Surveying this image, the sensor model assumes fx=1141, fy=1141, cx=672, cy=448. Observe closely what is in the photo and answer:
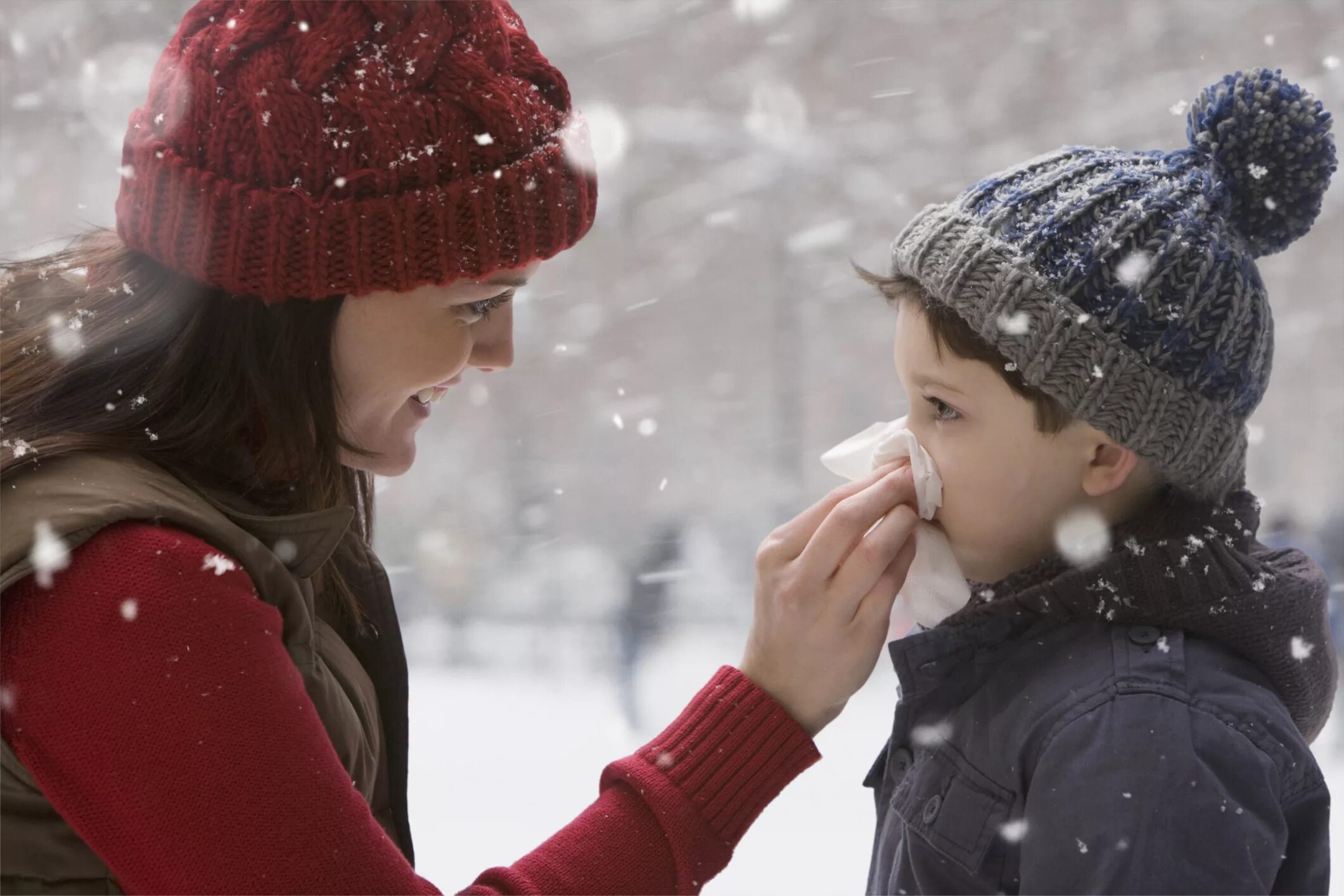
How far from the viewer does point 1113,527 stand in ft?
4.52

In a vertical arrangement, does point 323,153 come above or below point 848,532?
above

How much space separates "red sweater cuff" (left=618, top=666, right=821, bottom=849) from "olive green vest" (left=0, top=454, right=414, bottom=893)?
0.32 m

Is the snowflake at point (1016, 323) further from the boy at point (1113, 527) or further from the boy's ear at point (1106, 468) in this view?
the boy's ear at point (1106, 468)

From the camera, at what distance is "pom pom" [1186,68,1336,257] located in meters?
1.29

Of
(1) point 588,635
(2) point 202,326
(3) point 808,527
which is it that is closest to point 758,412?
(1) point 588,635

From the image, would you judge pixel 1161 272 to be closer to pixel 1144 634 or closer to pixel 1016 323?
pixel 1016 323

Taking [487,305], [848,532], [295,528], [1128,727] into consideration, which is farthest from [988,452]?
[295,528]

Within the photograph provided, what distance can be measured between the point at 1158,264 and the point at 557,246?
0.67 m

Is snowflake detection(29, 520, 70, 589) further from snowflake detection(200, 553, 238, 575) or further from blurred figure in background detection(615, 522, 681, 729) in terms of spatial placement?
blurred figure in background detection(615, 522, 681, 729)

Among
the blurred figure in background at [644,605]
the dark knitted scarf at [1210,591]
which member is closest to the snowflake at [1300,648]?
the dark knitted scarf at [1210,591]

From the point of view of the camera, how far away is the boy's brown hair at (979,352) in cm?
133

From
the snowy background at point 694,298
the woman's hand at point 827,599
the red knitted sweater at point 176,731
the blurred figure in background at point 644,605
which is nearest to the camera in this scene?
the red knitted sweater at point 176,731

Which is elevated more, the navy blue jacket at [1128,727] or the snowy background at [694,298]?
the navy blue jacket at [1128,727]

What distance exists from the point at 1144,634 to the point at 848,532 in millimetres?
343
